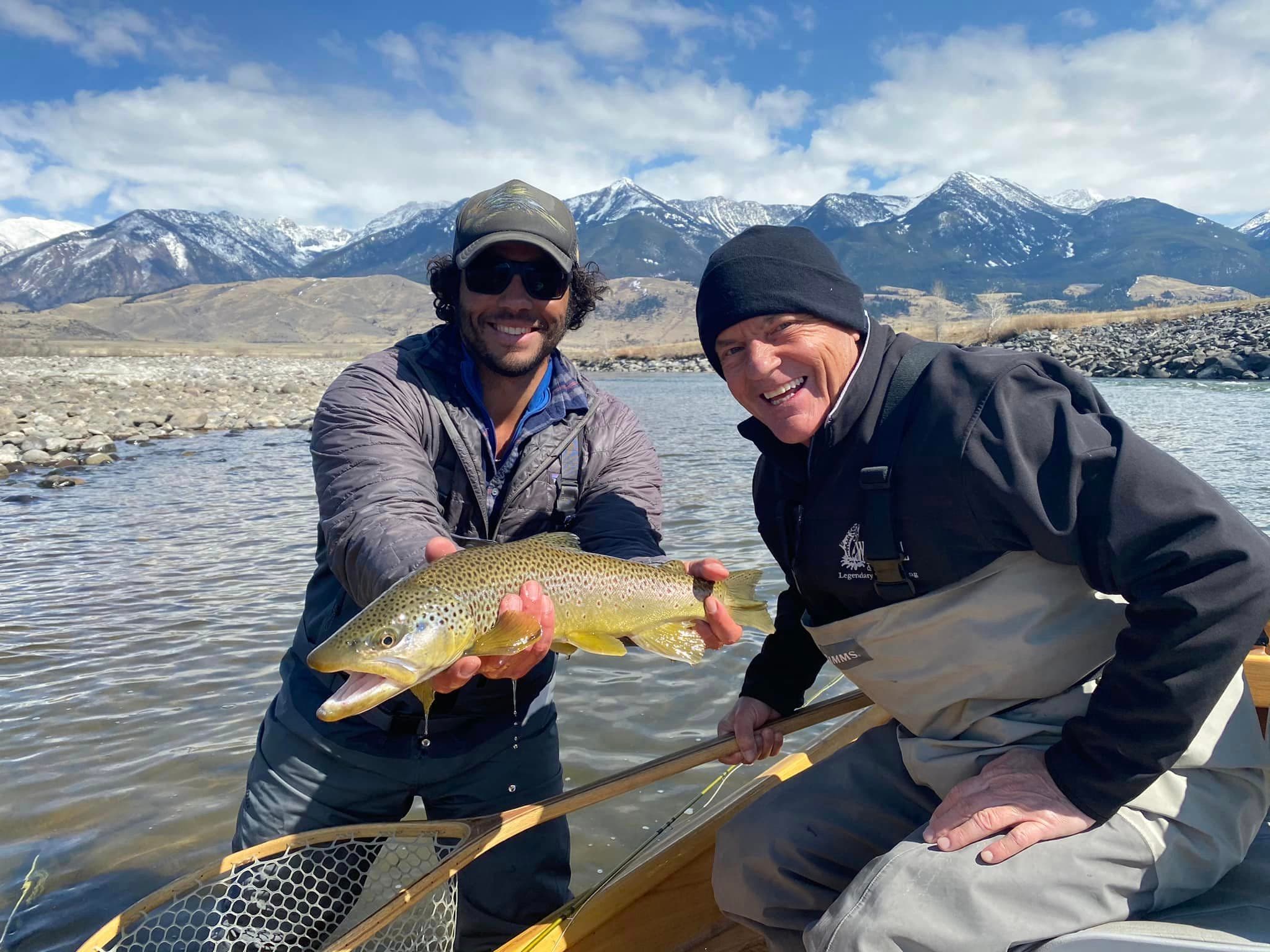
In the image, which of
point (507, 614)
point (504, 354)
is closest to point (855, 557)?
point (507, 614)

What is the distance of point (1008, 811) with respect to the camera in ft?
7.20

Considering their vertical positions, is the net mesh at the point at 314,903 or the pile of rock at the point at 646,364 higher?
the pile of rock at the point at 646,364

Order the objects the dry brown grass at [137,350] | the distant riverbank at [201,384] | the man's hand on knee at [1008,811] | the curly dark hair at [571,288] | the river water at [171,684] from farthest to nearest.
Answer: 1. the dry brown grass at [137,350]
2. the distant riverbank at [201,384]
3. the river water at [171,684]
4. the curly dark hair at [571,288]
5. the man's hand on knee at [1008,811]

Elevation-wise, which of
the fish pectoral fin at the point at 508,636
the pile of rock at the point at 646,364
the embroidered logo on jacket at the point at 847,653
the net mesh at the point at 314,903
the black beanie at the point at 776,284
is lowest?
the net mesh at the point at 314,903

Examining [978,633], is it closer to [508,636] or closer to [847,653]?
[847,653]

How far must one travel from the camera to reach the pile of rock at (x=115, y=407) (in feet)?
58.5

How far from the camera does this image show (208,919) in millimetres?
3783

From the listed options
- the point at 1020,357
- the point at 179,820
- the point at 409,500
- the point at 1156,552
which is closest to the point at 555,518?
the point at 409,500

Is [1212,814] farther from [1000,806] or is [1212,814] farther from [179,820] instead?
[179,820]

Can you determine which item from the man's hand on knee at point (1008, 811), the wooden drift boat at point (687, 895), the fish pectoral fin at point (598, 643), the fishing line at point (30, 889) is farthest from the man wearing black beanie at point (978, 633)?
the fishing line at point (30, 889)

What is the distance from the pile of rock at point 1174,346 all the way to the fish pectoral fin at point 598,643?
2616 centimetres

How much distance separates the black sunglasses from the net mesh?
206 cm

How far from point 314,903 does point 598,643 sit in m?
1.41

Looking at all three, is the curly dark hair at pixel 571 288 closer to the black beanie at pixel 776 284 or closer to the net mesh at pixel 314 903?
the black beanie at pixel 776 284
